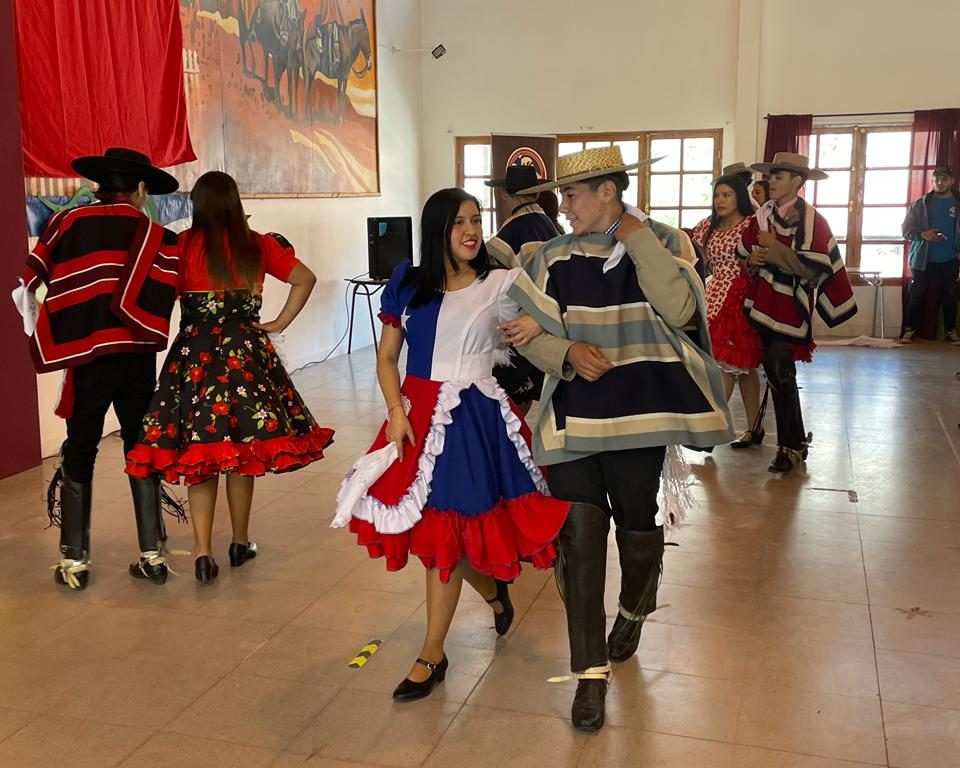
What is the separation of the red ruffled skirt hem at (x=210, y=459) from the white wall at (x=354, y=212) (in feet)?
9.23

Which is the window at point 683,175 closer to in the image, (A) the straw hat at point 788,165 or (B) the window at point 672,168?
(B) the window at point 672,168

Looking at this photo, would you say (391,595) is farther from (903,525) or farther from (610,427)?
(903,525)

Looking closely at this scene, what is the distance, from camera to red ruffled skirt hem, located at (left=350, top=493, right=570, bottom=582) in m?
2.56

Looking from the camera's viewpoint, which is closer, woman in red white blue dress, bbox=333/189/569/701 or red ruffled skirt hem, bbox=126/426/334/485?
woman in red white blue dress, bbox=333/189/569/701

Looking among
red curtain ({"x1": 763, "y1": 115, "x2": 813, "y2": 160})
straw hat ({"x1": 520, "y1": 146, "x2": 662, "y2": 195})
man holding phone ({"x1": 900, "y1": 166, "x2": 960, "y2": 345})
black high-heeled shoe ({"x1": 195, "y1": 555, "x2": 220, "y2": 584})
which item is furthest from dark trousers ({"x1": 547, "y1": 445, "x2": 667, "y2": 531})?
red curtain ({"x1": 763, "y1": 115, "x2": 813, "y2": 160})

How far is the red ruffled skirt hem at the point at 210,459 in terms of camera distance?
3.36 metres

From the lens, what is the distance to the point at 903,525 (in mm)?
4145

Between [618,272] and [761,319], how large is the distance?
2.68 m

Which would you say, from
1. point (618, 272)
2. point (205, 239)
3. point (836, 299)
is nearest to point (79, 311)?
point (205, 239)

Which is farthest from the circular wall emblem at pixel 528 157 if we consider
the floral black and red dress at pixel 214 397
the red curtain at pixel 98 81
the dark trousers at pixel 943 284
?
the floral black and red dress at pixel 214 397

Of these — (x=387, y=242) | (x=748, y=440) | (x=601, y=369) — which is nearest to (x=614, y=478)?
(x=601, y=369)

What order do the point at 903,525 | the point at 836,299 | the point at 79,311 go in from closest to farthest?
the point at 79,311
the point at 903,525
the point at 836,299

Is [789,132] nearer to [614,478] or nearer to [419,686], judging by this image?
[614,478]

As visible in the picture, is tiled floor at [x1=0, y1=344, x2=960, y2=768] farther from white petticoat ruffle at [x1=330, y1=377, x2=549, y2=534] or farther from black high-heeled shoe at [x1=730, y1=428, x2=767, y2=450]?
black high-heeled shoe at [x1=730, y1=428, x2=767, y2=450]
